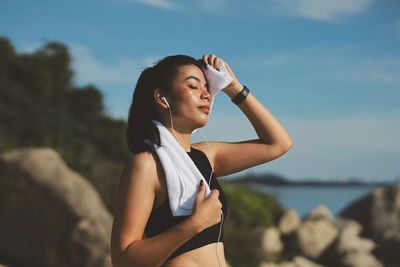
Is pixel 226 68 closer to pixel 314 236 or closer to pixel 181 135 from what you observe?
pixel 181 135

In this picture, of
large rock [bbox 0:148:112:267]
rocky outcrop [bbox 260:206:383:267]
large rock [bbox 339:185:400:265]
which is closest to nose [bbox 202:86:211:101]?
large rock [bbox 0:148:112:267]

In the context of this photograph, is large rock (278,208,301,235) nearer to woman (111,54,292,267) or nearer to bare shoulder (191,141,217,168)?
bare shoulder (191,141,217,168)

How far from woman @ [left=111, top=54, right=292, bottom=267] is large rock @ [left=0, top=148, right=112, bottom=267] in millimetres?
5930

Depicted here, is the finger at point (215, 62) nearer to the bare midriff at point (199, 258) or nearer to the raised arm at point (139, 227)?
the raised arm at point (139, 227)

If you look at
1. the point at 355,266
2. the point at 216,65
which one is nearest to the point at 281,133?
the point at 216,65

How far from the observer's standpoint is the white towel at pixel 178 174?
114 inches

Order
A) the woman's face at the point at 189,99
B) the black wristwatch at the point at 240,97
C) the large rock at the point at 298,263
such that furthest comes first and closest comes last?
the large rock at the point at 298,263, the black wristwatch at the point at 240,97, the woman's face at the point at 189,99

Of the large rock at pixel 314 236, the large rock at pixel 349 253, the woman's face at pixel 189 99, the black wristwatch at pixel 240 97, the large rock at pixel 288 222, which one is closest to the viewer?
the woman's face at pixel 189 99

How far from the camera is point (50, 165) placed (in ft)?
32.9

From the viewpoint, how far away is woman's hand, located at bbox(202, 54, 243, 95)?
10.5 feet

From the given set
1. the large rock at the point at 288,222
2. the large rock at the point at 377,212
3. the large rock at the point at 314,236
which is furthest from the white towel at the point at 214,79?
the large rock at the point at 377,212

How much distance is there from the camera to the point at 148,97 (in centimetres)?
312

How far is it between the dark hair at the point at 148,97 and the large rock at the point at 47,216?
236 inches

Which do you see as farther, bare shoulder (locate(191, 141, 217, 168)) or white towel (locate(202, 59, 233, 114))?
bare shoulder (locate(191, 141, 217, 168))
